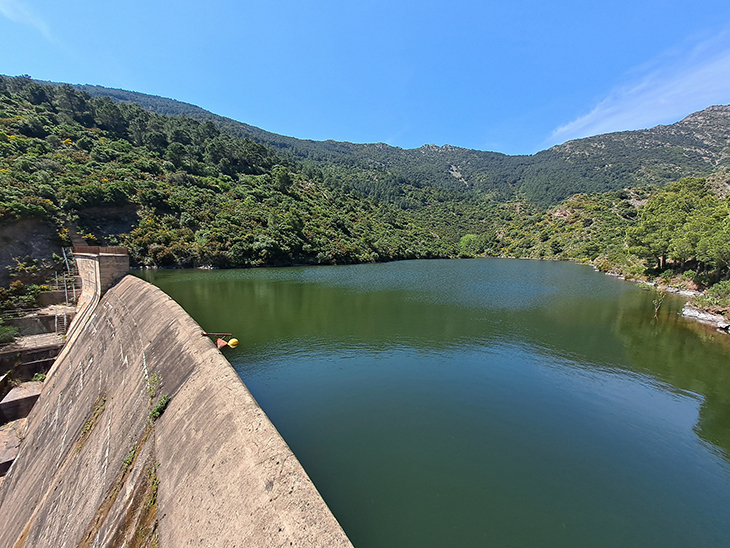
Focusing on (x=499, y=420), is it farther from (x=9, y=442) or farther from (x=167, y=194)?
(x=167, y=194)

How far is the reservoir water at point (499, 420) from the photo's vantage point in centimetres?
734

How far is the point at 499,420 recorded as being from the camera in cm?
1132

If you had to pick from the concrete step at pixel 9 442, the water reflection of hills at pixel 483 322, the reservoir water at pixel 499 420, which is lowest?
the concrete step at pixel 9 442

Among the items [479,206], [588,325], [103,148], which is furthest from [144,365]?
[479,206]

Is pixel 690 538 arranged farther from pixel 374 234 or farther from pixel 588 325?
pixel 374 234

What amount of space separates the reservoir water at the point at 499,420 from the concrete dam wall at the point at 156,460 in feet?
12.2

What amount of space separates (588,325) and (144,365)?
2785 centimetres

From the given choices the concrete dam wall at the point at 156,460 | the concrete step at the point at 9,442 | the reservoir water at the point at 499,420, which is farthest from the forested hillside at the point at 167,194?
the reservoir water at the point at 499,420

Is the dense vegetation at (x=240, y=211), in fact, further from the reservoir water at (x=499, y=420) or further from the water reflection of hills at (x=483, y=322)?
the reservoir water at (x=499, y=420)

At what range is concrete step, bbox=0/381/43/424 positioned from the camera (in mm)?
14938

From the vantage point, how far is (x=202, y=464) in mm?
5375

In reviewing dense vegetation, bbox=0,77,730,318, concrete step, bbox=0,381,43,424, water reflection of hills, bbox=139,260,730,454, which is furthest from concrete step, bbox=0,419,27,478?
dense vegetation, bbox=0,77,730,318

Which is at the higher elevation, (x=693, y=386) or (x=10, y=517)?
(x=693, y=386)

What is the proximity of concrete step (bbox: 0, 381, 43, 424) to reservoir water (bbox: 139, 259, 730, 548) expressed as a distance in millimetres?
8550
